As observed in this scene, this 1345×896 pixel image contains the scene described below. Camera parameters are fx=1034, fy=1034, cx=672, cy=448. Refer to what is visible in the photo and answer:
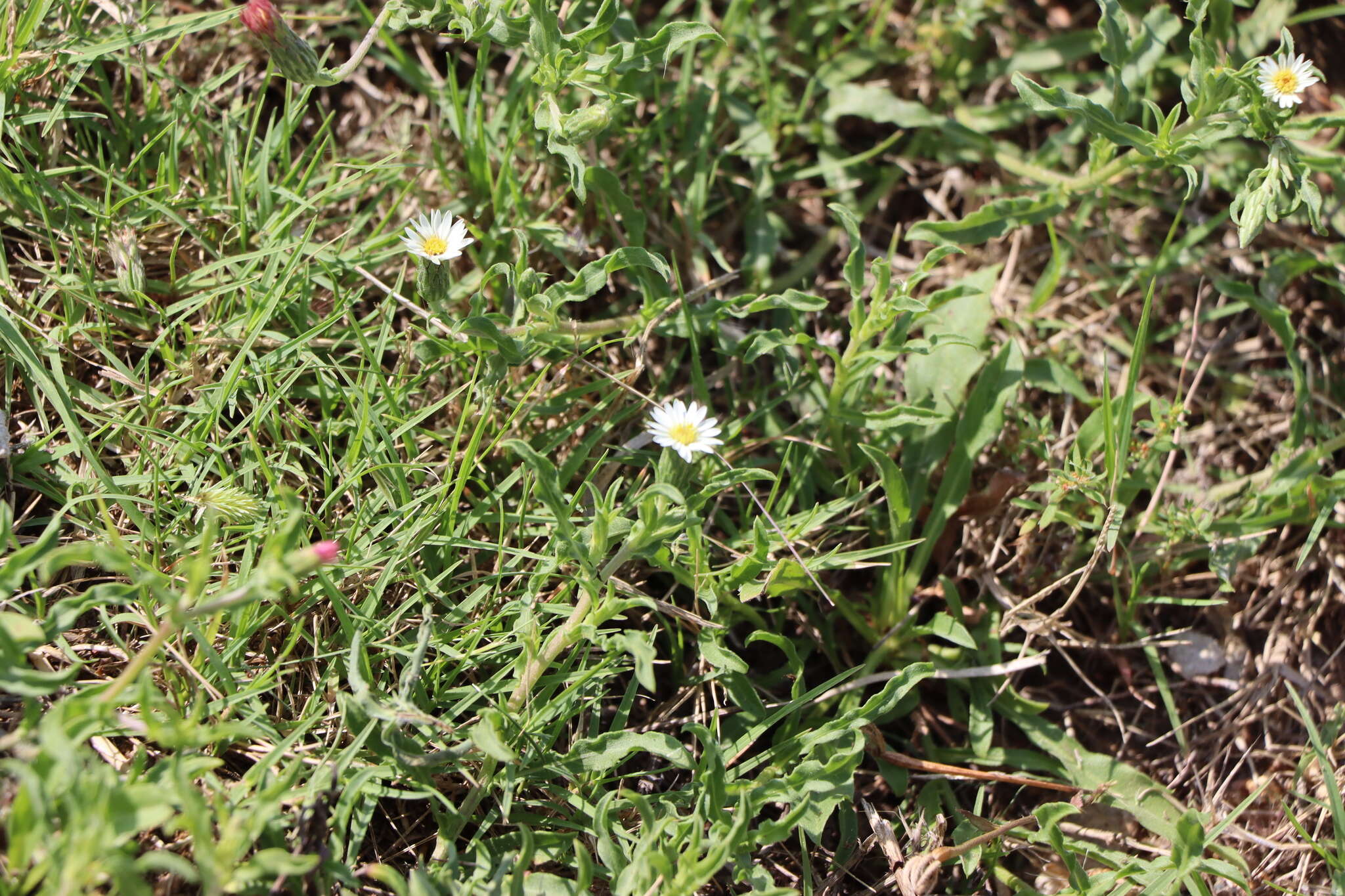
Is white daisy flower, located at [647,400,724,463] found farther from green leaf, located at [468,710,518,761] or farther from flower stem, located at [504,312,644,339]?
green leaf, located at [468,710,518,761]

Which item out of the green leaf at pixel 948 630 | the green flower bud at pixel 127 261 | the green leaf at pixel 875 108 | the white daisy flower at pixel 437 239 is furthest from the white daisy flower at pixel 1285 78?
the green flower bud at pixel 127 261

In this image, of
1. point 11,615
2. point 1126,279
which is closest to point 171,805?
point 11,615

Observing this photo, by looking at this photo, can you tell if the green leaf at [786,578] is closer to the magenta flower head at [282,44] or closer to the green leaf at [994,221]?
the green leaf at [994,221]

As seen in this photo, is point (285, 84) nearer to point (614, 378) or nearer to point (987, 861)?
point (614, 378)

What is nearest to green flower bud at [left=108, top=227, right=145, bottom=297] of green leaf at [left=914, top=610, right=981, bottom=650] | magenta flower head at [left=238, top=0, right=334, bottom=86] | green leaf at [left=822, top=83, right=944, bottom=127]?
magenta flower head at [left=238, top=0, right=334, bottom=86]

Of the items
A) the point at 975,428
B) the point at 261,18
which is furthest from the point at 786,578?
the point at 261,18

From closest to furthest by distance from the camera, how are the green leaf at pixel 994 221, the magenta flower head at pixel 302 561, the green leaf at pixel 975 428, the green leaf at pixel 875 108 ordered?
the magenta flower head at pixel 302 561
the green leaf at pixel 975 428
the green leaf at pixel 994 221
the green leaf at pixel 875 108

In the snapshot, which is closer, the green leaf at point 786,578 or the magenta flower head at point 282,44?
the magenta flower head at point 282,44
